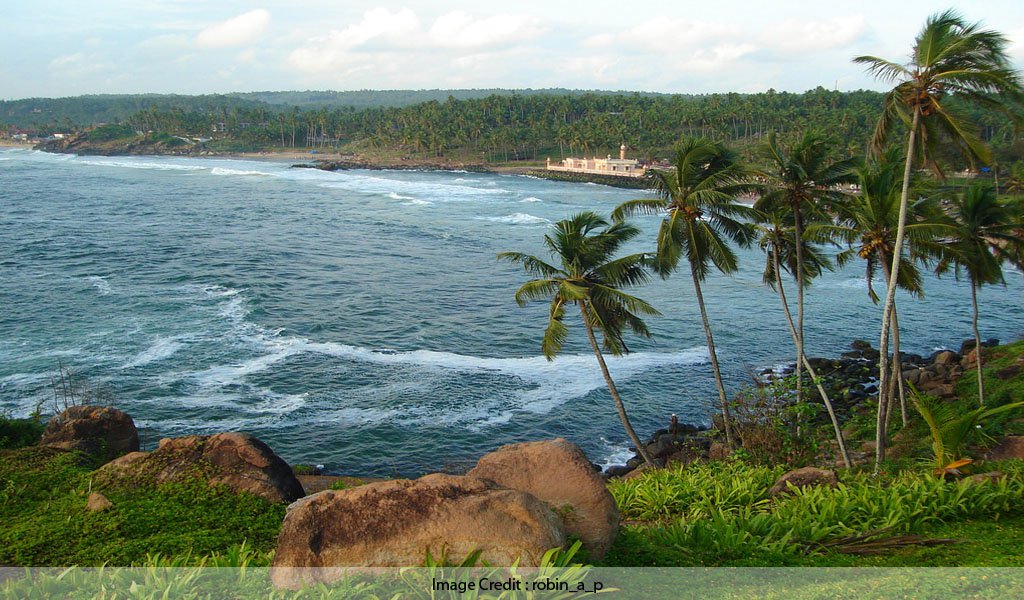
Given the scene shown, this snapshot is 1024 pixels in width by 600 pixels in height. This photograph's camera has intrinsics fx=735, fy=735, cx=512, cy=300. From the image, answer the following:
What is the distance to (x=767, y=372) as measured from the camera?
27781 mm

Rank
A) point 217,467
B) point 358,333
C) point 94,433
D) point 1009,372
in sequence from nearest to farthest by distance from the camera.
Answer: point 217,467 → point 94,433 → point 1009,372 → point 358,333

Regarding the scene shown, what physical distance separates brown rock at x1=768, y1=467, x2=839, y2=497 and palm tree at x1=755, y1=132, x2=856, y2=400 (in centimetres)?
493

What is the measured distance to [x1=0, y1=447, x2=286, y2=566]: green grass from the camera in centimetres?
941

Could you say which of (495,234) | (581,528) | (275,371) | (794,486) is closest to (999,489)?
(794,486)

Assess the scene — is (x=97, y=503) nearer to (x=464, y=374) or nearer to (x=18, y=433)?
(x=18, y=433)

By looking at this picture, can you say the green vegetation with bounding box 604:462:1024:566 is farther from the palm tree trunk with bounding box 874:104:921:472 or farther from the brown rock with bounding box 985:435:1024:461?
the palm tree trunk with bounding box 874:104:921:472

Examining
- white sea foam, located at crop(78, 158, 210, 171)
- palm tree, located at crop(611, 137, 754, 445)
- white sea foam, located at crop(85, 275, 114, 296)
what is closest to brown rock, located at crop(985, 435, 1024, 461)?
palm tree, located at crop(611, 137, 754, 445)

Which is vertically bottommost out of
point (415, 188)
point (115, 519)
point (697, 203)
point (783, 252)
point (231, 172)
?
point (115, 519)

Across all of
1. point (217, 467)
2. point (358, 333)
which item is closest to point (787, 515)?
point (217, 467)

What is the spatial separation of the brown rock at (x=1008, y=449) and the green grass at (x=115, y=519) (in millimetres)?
13075

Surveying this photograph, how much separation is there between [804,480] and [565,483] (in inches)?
188

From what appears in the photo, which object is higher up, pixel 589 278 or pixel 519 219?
pixel 589 278

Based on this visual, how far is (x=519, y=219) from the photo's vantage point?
6575cm

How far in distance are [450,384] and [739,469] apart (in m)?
14.3
